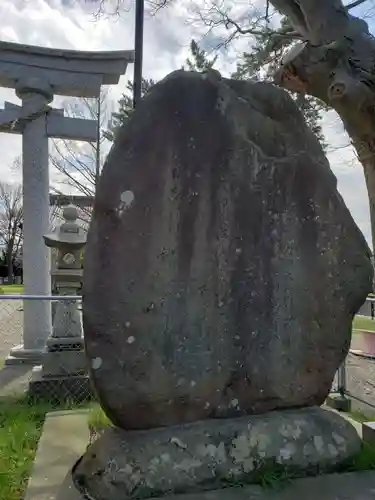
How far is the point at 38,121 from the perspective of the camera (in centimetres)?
740

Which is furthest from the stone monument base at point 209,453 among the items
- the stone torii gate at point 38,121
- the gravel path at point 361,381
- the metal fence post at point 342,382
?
the stone torii gate at point 38,121

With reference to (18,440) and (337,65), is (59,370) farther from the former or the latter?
(337,65)

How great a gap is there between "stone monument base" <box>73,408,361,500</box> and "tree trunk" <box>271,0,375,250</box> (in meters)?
3.76

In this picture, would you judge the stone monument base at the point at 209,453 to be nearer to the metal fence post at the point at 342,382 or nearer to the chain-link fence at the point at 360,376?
the chain-link fence at the point at 360,376

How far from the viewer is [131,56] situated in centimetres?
723

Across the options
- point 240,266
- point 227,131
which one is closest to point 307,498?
point 240,266

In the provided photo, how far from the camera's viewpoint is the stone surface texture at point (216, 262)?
2.12 meters

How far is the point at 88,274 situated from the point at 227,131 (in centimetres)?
92

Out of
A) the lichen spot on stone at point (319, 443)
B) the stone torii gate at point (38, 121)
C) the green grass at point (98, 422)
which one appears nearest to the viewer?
the lichen spot on stone at point (319, 443)

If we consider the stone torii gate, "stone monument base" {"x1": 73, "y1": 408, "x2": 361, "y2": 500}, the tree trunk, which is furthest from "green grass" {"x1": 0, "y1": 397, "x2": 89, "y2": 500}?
the tree trunk

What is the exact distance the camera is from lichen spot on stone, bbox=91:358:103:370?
2.08 meters

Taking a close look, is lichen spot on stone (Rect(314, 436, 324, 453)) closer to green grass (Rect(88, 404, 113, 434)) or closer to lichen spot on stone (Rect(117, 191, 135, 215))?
green grass (Rect(88, 404, 113, 434))

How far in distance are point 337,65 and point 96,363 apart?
4344mm

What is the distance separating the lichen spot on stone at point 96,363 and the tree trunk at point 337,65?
4.02 meters
